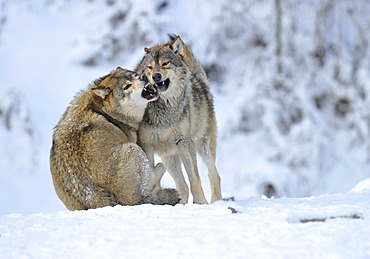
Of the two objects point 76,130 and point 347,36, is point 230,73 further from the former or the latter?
point 76,130

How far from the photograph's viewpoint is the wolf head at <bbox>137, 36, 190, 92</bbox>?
7916 millimetres

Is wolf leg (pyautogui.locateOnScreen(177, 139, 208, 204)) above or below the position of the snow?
below

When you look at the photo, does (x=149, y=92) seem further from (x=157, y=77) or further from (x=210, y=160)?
(x=210, y=160)

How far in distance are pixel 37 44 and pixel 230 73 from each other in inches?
179

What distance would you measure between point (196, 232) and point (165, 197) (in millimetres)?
1899

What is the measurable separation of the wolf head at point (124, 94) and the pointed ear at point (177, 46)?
78 centimetres

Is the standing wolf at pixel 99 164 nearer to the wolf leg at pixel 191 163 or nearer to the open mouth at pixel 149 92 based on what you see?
the open mouth at pixel 149 92

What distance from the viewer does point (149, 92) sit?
25.3ft

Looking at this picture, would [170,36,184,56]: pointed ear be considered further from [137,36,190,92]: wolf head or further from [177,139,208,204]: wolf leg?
[177,139,208,204]: wolf leg

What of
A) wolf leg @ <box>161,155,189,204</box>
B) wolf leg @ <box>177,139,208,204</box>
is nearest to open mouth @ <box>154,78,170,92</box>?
wolf leg @ <box>177,139,208,204</box>

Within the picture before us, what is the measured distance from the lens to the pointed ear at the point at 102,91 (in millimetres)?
7516

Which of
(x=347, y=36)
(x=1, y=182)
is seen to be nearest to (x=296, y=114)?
(x=347, y=36)

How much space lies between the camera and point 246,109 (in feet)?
51.3

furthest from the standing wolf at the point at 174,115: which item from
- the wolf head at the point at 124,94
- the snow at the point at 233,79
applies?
the snow at the point at 233,79
